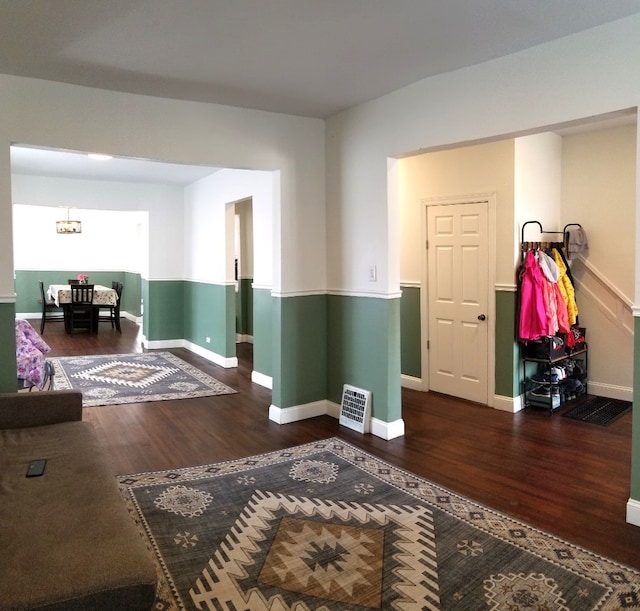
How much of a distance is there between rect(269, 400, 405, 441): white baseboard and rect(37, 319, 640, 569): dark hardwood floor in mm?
73

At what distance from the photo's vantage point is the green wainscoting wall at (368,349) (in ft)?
13.3

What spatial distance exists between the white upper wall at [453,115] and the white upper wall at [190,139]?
179 millimetres

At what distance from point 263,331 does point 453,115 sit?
125 inches

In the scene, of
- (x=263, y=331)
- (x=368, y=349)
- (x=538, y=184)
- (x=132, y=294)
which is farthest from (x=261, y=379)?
(x=132, y=294)

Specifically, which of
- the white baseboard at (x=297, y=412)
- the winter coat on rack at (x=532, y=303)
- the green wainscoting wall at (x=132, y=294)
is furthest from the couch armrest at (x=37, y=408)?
the green wainscoting wall at (x=132, y=294)

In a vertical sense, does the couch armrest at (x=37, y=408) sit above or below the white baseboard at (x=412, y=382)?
above

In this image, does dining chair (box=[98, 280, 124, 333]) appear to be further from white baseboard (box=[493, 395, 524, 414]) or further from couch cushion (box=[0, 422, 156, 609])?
couch cushion (box=[0, 422, 156, 609])

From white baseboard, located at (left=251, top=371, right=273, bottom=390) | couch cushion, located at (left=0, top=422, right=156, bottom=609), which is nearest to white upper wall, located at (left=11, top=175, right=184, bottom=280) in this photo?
white baseboard, located at (left=251, top=371, right=273, bottom=390)

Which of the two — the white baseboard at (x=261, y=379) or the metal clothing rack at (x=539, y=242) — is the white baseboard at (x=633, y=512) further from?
the white baseboard at (x=261, y=379)

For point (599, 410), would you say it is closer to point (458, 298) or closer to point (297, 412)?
point (458, 298)

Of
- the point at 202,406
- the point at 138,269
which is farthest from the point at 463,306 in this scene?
the point at 138,269

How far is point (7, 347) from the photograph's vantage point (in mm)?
3393

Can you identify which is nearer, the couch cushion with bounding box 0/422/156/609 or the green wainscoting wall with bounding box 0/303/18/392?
the couch cushion with bounding box 0/422/156/609

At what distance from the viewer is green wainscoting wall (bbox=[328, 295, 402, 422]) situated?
4062 mm
